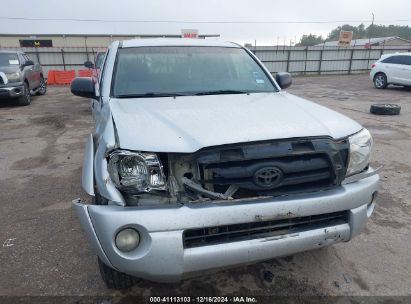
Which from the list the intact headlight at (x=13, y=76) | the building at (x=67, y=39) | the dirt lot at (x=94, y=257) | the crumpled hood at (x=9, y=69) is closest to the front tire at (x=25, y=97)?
the intact headlight at (x=13, y=76)

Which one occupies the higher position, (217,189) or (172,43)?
(172,43)

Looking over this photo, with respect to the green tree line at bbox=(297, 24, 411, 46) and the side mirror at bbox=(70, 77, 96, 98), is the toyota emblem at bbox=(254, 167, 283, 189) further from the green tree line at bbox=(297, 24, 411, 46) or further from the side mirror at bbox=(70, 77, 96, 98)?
the green tree line at bbox=(297, 24, 411, 46)

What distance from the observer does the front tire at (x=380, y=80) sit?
1546 cm

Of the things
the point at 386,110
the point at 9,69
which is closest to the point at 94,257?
the point at 386,110

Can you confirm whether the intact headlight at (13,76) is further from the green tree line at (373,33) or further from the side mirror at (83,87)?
the green tree line at (373,33)

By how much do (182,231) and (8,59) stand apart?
34.2 feet

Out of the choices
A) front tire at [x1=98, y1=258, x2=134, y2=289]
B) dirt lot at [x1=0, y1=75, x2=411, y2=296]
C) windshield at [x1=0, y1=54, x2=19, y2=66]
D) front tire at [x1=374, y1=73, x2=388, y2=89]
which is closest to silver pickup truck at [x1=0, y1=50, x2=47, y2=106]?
windshield at [x1=0, y1=54, x2=19, y2=66]

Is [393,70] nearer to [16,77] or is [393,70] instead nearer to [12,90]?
[16,77]

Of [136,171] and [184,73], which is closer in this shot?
[136,171]

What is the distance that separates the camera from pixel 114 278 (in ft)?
7.52

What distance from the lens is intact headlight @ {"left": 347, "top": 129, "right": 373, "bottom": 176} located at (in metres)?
2.31

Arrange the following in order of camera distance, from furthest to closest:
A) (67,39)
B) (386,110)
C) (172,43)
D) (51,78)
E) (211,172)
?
(67,39)
(51,78)
(386,110)
(172,43)
(211,172)

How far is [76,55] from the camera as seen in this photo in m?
20.3

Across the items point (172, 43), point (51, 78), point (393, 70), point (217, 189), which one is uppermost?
point (172, 43)
